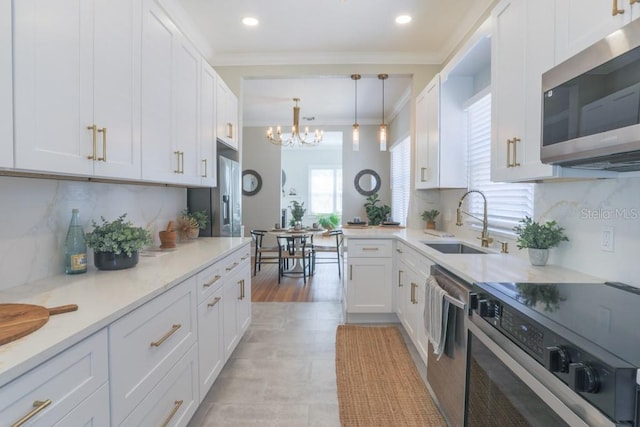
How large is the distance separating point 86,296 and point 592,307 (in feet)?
5.93

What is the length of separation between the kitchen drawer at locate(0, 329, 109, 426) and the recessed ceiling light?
9.57ft

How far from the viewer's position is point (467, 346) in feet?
5.04

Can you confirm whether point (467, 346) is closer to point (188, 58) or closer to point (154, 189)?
point (154, 189)

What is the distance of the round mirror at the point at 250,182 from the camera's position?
7.43 m

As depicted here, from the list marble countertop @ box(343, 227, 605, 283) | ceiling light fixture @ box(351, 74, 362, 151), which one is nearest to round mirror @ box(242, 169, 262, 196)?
ceiling light fixture @ box(351, 74, 362, 151)

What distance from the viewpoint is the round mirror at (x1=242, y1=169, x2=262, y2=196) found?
743 centimetres

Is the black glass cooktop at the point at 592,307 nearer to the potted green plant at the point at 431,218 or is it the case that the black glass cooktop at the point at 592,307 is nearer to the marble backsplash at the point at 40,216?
the marble backsplash at the point at 40,216

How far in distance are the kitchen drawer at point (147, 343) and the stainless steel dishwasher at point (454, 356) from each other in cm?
134

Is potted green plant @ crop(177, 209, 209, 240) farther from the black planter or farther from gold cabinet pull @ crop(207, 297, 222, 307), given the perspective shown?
the black planter

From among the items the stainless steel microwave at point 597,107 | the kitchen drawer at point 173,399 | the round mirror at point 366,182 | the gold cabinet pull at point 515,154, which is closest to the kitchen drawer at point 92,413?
the kitchen drawer at point 173,399

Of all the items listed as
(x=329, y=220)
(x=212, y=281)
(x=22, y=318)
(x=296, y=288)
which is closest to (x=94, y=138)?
(x=22, y=318)

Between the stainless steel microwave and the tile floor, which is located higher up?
the stainless steel microwave

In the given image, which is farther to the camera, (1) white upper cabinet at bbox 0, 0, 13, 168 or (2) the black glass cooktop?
(1) white upper cabinet at bbox 0, 0, 13, 168

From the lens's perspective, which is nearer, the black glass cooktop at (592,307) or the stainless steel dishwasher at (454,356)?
the black glass cooktop at (592,307)
